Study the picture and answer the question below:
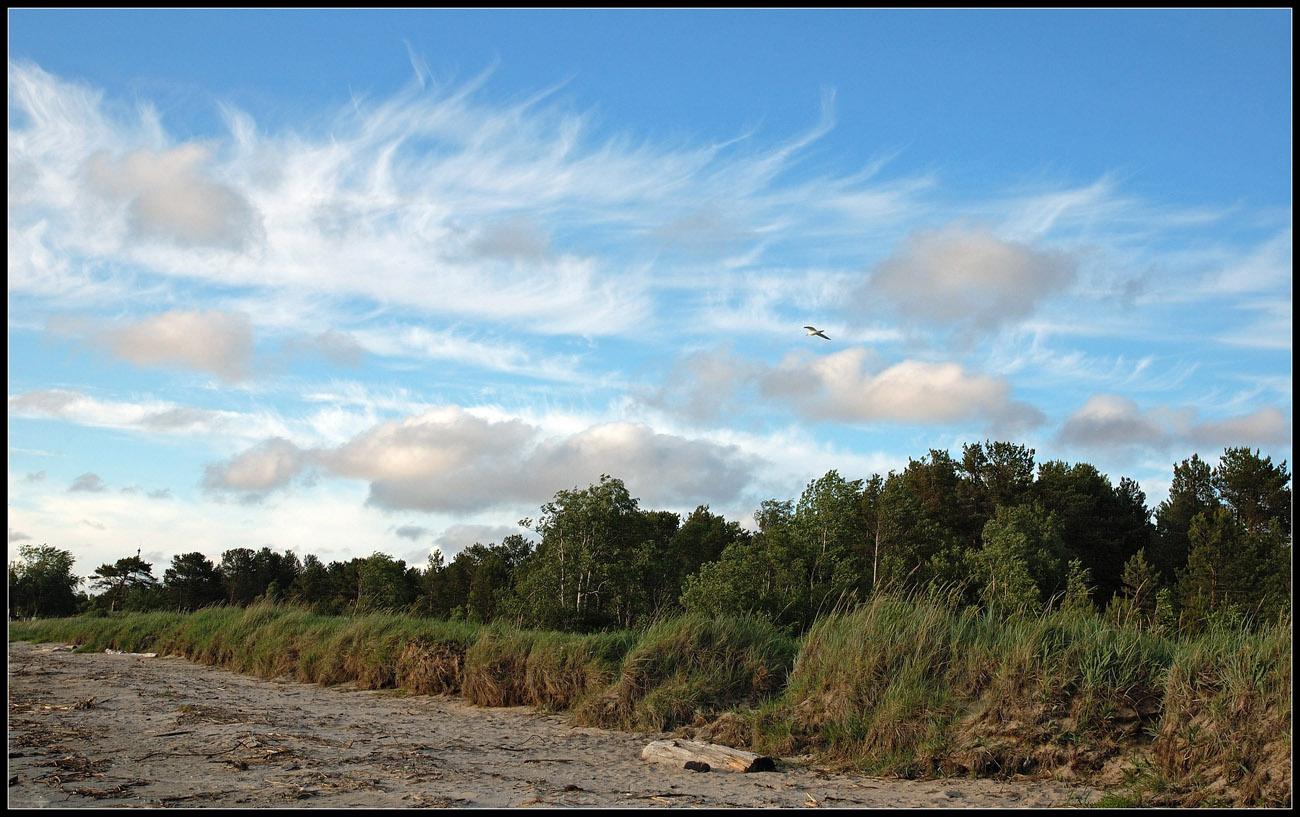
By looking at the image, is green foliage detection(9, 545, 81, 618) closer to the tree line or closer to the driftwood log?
the tree line

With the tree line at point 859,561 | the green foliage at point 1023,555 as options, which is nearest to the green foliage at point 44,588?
the tree line at point 859,561

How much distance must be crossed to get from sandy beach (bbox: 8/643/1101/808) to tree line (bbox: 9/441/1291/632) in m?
3.43

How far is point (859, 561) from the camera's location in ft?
114

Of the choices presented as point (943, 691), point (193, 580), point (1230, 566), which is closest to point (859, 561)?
point (1230, 566)

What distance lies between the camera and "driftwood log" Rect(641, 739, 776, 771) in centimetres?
825

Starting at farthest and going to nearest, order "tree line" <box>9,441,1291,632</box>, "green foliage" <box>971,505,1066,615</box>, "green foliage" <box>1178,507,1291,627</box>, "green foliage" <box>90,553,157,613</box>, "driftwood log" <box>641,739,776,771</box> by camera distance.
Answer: "green foliage" <box>90,553,157,613</box>, "green foliage" <box>971,505,1066,615</box>, "green foliage" <box>1178,507,1291,627</box>, "tree line" <box>9,441,1291,632</box>, "driftwood log" <box>641,739,776,771</box>

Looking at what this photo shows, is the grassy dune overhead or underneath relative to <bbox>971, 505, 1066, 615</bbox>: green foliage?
underneath

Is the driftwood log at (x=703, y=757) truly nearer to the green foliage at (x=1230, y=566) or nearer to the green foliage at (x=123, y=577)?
the green foliage at (x=1230, y=566)

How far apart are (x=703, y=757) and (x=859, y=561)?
27.5 metres

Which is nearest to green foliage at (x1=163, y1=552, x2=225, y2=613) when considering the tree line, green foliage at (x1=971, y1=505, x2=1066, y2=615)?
the tree line

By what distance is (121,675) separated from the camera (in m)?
16.4

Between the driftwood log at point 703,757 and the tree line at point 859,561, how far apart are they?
11.2ft

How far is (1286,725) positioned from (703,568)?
21.6 metres

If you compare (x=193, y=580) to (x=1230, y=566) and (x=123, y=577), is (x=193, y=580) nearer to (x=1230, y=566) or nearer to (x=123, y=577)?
(x=123, y=577)
